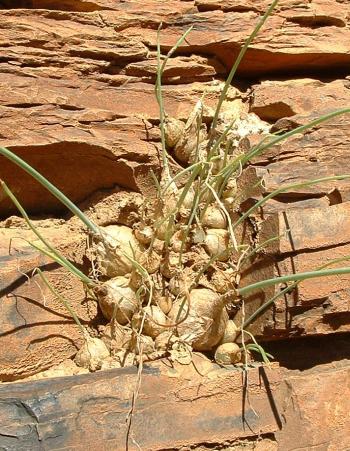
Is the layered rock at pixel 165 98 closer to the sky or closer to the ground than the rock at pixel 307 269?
closer to the sky

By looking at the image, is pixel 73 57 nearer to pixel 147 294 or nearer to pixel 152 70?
pixel 152 70

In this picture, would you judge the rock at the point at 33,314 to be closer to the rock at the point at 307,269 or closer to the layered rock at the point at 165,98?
the layered rock at the point at 165,98

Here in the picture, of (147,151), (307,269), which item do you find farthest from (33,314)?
(307,269)

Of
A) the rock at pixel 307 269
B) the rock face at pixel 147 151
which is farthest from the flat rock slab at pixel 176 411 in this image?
the rock at pixel 307 269

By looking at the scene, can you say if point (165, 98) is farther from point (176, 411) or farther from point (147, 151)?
point (176, 411)

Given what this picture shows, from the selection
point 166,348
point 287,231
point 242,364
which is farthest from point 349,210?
point 166,348

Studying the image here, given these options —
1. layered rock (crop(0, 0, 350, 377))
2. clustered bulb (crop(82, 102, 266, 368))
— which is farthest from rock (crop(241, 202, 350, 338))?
clustered bulb (crop(82, 102, 266, 368))

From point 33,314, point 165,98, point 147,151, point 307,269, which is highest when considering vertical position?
point 165,98
